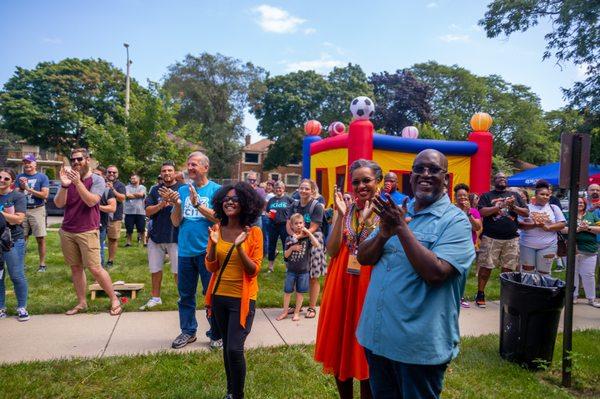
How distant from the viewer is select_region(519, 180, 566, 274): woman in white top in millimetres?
5844

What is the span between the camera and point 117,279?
684 centimetres

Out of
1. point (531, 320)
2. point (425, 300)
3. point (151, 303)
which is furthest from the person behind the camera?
point (151, 303)

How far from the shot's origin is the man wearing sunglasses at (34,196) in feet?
22.5

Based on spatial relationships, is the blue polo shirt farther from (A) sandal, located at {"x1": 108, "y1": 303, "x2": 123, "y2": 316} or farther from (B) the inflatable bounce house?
(B) the inflatable bounce house

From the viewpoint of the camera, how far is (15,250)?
15.7ft

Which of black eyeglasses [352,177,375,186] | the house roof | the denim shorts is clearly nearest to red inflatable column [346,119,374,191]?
the denim shorts

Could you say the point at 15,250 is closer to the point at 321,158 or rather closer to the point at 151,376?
the point at 151,376

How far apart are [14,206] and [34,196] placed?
2550 millimetres

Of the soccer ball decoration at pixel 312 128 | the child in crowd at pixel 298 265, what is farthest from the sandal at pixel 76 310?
the soccer ball decoration at pixel 312 128

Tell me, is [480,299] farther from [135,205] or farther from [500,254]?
[135,205]

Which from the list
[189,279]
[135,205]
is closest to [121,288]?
[189,279]

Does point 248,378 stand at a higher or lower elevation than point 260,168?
lower

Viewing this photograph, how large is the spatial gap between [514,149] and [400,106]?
12.2m

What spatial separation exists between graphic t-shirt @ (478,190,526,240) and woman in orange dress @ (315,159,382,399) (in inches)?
148
